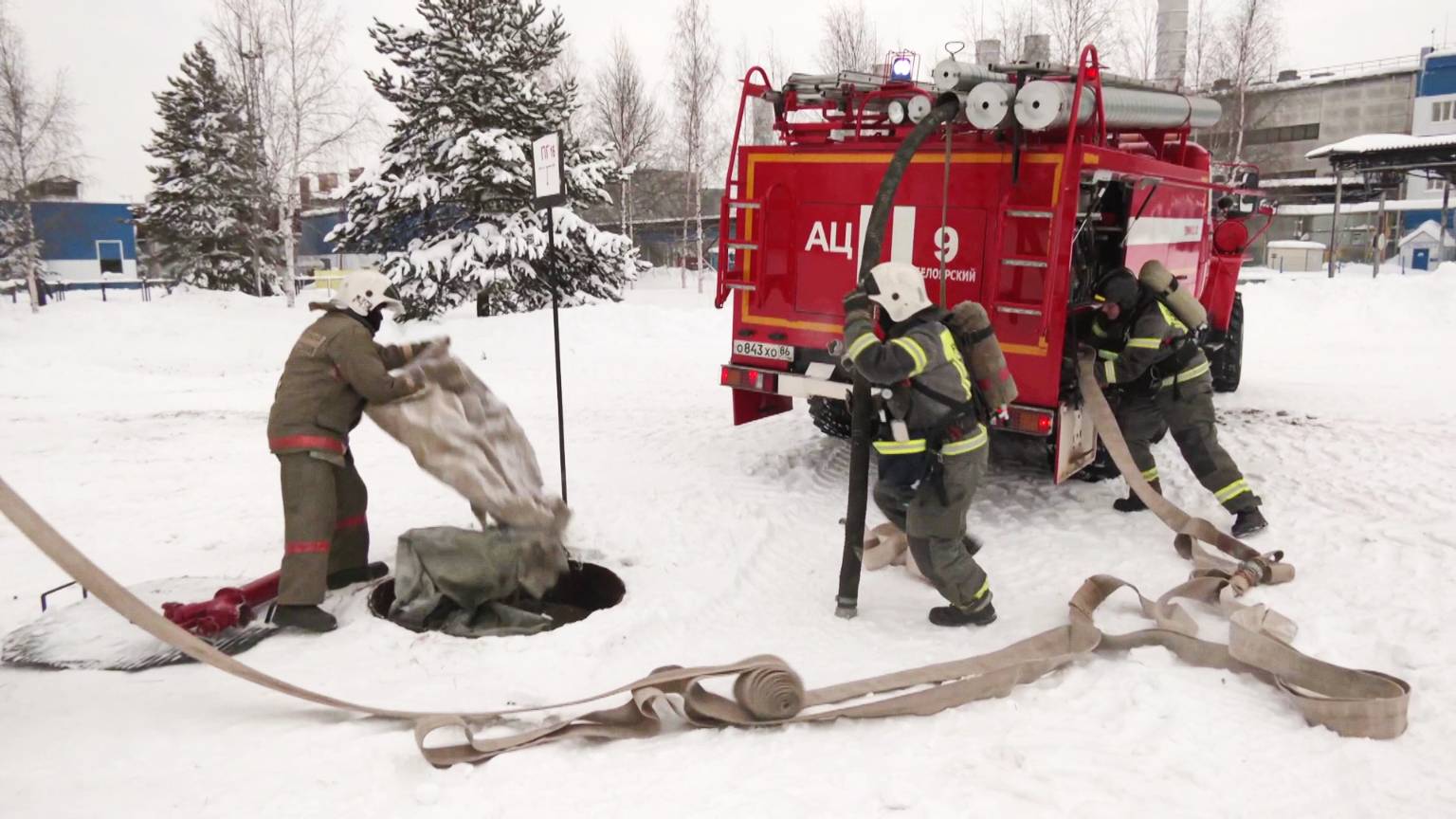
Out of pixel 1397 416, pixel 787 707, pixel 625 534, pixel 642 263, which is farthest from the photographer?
pixel 642 263

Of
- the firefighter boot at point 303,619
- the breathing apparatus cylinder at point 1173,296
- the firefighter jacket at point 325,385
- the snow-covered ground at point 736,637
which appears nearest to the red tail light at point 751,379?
the snow-covered ground at point 736,637

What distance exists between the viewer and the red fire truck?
18.4ft

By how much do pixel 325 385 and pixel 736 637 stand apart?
7.63 ft

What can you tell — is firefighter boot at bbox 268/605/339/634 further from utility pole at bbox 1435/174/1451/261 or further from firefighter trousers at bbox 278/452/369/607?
utility pole at bbox 1435/174/1451/261

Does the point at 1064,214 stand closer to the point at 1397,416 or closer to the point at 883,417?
the point at 883,417

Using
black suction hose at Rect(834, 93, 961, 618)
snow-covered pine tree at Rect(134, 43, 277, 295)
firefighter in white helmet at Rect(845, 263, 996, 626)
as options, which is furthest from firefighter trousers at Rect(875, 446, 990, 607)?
snow-covered pine tree at Rect(134, 43, 277, 295)

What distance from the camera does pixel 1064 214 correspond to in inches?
217

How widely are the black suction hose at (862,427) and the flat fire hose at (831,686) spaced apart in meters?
0.85

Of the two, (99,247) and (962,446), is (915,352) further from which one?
(99,247)

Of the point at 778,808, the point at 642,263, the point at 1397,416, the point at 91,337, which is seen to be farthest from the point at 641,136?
the point at 778,808

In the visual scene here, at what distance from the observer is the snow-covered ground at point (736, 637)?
310cm

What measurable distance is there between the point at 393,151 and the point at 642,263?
587 centimetres

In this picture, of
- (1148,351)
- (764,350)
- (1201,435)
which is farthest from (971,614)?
(764,350)

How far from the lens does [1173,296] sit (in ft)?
19.7
